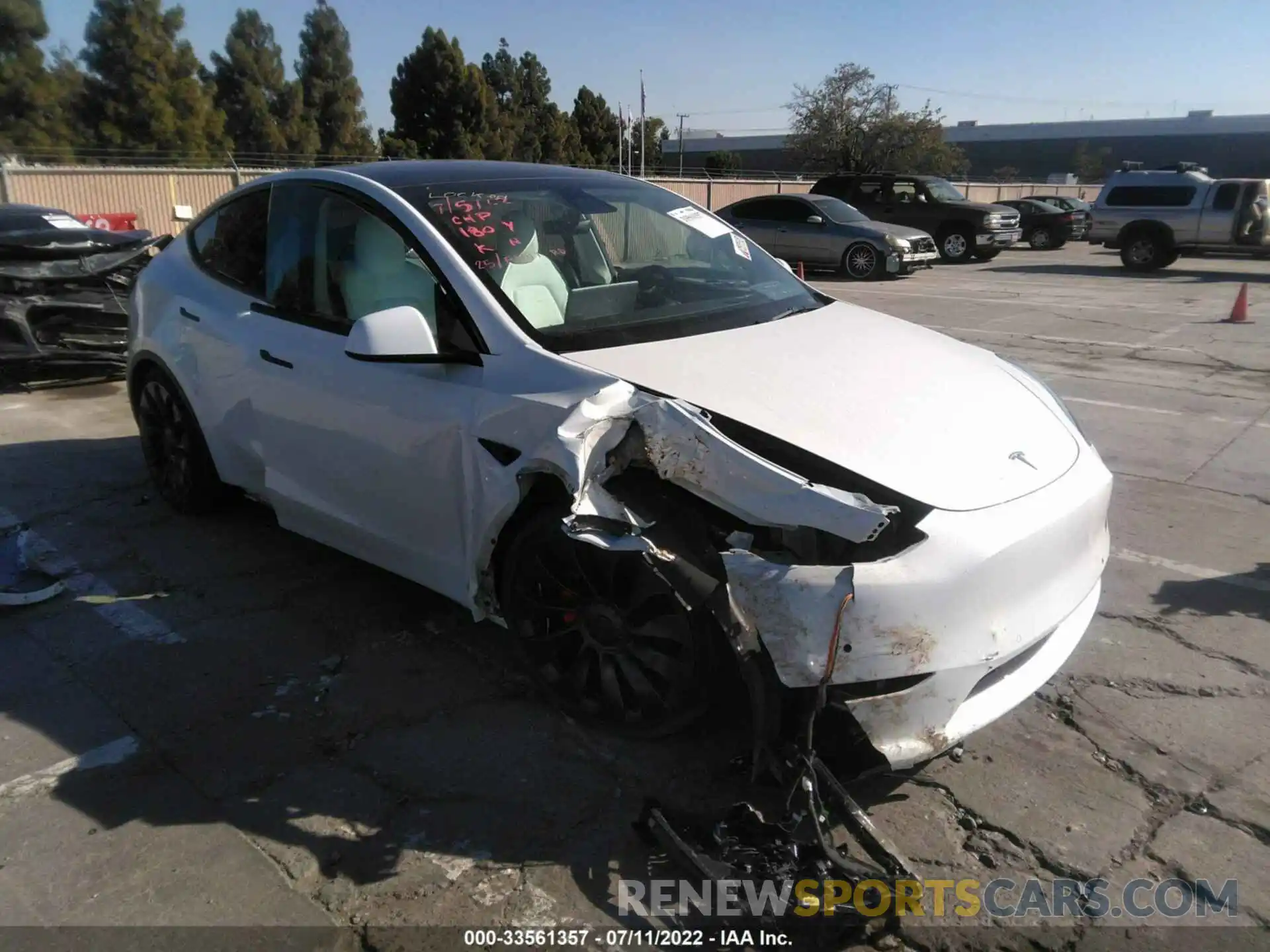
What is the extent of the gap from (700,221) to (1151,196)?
19.2 m

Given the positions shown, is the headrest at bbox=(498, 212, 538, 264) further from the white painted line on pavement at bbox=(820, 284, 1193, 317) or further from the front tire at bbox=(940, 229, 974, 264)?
the front tire at bbox=(940, 229, 974, 264)

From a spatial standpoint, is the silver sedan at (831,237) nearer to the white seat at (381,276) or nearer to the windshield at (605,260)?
the windshield at (605,260)

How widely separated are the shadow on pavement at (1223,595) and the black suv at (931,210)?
1815 cm

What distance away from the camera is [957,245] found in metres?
21.9

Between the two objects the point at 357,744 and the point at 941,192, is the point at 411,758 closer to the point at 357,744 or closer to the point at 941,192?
the point at 357,744

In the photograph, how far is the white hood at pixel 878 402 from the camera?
105 inches

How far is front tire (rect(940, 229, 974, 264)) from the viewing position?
71.2 ft

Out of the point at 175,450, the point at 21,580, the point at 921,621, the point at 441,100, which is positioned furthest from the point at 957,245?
the point at 441,100

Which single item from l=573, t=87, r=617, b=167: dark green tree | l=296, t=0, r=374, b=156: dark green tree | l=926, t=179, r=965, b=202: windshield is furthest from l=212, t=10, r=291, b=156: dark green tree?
l=926, t=179, r=965, b=202: windshield

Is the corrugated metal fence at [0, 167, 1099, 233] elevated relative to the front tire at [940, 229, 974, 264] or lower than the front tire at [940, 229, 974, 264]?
elevated

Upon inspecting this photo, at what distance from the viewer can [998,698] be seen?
264 centimetres

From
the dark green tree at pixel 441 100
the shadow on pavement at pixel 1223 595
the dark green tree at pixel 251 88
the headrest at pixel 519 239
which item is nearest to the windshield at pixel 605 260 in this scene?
the headrest at pixel 519 239

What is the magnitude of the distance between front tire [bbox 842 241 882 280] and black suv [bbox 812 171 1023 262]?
11.5ft

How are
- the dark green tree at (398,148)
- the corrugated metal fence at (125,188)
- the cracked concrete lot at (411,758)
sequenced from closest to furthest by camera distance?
the cracked concrete lot at (411,758)
the corrugated metal fence at (125,188)
the dark green tree at (398,148)
